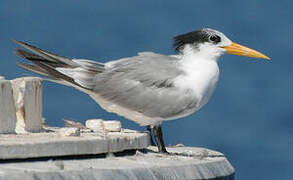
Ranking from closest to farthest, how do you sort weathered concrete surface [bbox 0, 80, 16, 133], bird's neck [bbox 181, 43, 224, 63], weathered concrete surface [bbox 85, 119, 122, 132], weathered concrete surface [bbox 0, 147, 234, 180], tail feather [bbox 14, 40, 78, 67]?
weathered concrete surface [bbox 0, 147, 234, 180], weathered concrete surface [bbox 0, 80, 16, 133], tail feather [bbox 14, 40, 78, 67], weathered concrete surface [bbox 85, 119, 122, 132], bird's neck [bbox 181, 43, 224, 63]

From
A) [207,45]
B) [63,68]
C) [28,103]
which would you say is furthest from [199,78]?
[28,103]

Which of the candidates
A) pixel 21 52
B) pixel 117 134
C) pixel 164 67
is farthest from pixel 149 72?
pixel 21 52

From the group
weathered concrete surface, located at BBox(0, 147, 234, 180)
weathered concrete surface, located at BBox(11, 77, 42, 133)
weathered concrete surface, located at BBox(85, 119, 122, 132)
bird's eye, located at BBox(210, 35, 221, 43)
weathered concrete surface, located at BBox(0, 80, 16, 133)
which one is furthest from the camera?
bird's eye, located at BBox(210, 35, 221, 43)

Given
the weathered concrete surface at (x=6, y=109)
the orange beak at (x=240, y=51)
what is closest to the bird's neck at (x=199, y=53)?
the orange beak at (x=240, y=51)

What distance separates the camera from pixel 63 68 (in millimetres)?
8859

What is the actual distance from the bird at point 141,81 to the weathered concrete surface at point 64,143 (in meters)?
0.39

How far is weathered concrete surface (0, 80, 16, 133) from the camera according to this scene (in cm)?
811

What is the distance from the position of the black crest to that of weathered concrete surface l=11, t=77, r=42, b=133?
5.47 ft

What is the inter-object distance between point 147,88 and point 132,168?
180 centimetres

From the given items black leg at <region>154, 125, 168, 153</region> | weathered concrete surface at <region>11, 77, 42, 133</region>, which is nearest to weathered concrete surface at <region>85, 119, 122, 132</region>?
black leg at <region>154, 125, 168, 153</region>

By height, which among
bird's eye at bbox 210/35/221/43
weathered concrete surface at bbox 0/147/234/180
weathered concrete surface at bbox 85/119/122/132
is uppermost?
bird's eye at bbox 210/35/221/43

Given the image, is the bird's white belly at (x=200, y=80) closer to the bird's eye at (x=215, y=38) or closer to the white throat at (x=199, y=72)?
the white throat at (x=199, y=72)

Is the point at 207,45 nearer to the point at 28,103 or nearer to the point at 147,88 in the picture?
the point at 147,88

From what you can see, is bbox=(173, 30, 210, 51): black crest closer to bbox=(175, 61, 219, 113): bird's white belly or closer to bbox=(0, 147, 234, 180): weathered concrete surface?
bbox=(175, 61, 219, 113): bird's white belly
